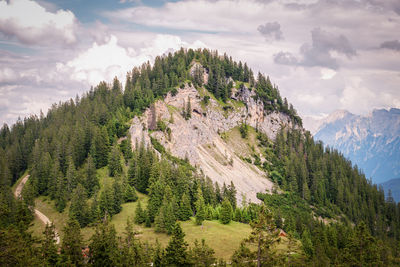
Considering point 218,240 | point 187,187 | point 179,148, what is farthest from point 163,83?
point 218,240

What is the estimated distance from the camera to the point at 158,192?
3684 inches

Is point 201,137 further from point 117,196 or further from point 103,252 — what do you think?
point 103,252

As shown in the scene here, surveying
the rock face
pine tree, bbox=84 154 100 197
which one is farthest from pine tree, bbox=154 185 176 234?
the rock face

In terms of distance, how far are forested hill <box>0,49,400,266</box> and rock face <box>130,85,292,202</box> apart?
4130 mm

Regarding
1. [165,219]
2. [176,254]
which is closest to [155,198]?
[165,219]

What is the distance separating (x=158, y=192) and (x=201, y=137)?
229ft

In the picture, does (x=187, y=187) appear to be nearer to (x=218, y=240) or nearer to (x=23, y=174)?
(x=218, y=240)

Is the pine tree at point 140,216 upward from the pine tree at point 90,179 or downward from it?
downward

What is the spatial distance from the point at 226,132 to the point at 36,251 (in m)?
142

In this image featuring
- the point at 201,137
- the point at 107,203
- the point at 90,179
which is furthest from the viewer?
the point at 201,137

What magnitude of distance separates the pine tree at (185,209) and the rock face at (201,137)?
40117 mm

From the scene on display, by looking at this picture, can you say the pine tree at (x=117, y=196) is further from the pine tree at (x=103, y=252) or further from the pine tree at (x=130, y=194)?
the pine tree at (x=103, y=252)

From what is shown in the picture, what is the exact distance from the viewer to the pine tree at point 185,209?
91.1 m

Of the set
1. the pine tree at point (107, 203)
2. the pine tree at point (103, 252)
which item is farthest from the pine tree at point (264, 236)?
the pine tree at point (107, 203)
